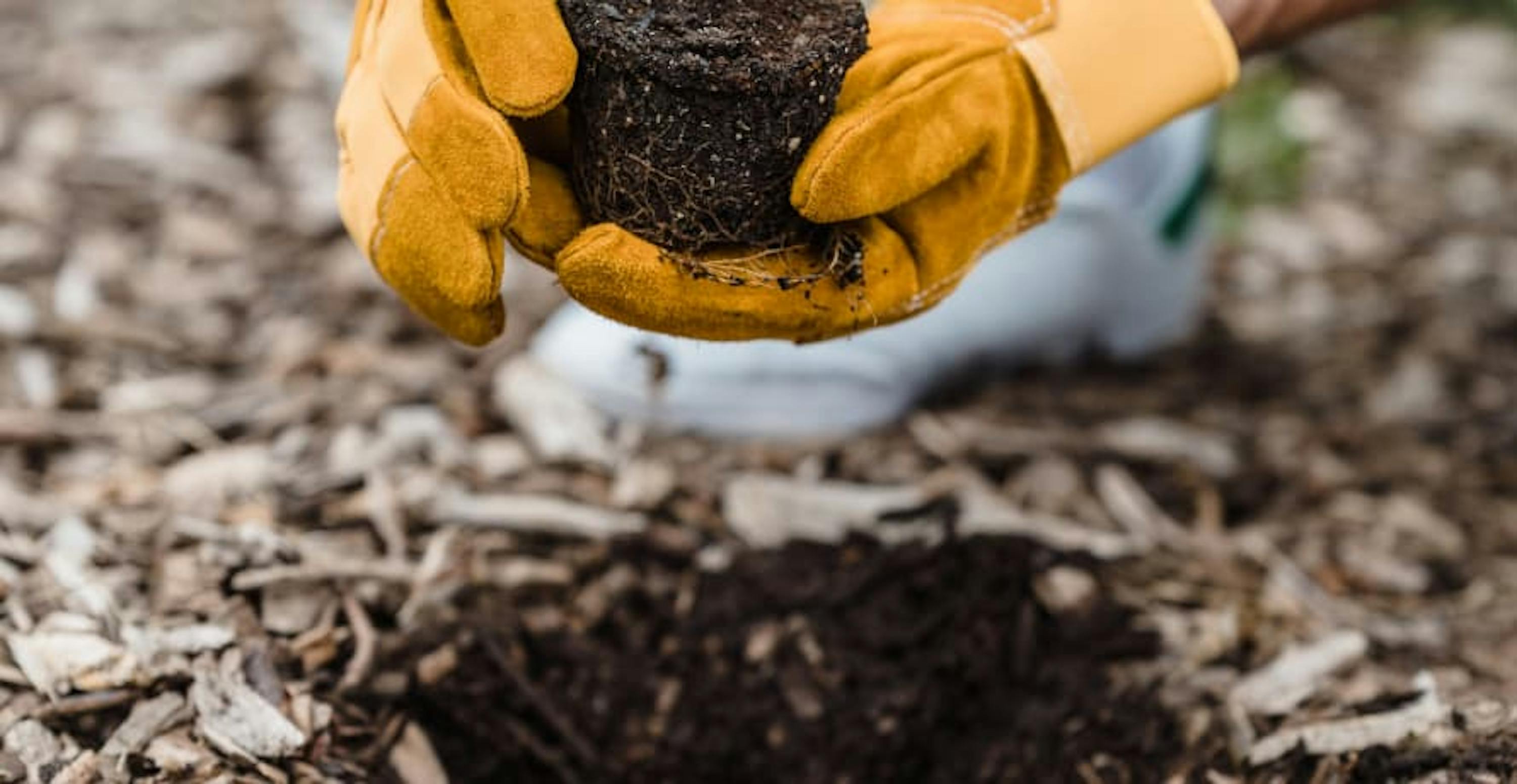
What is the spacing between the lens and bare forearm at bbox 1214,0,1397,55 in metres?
1.71

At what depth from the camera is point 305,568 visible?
1.87 meters

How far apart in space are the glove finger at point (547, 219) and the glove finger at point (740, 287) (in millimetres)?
96

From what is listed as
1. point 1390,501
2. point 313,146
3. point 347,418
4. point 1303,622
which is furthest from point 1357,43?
point 347,418

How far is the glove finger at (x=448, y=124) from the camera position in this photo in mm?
1404

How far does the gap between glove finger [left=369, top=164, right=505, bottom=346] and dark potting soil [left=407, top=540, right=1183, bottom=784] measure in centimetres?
57

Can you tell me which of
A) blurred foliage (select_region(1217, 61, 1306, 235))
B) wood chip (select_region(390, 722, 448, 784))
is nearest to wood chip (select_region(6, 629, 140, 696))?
wood chip (select_region(390, 722, 448, 784))

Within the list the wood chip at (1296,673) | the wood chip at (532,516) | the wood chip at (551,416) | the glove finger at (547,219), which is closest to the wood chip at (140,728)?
the wood chip at (532,516)

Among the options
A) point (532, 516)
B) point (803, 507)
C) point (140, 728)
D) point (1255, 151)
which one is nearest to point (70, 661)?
point (140, 728)

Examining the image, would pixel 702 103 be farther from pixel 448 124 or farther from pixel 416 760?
pixel 416 760

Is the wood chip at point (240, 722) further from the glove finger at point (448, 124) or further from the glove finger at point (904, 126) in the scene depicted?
the glove finger at point (904, 126)

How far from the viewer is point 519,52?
4.62 ft

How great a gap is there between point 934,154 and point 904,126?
45 mm

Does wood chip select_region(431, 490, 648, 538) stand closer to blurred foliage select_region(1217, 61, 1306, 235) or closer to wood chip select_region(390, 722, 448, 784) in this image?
wood chip select_region(390, 722, 448, 784)

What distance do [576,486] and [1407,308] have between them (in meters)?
1.97
